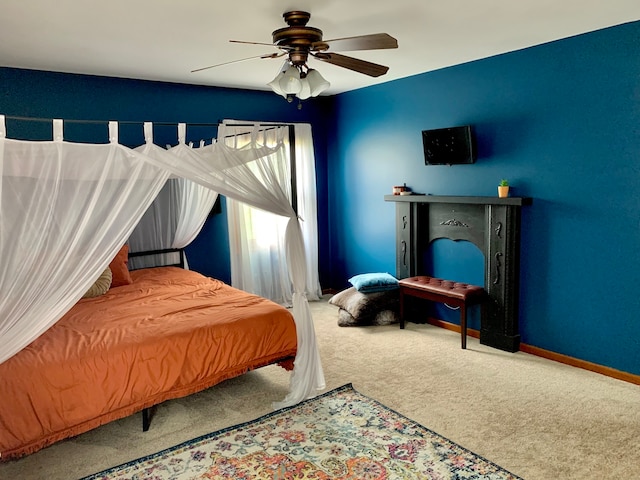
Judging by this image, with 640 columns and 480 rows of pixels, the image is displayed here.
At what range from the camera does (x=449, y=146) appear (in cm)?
473

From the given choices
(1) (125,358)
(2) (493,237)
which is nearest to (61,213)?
(1) (125,358)

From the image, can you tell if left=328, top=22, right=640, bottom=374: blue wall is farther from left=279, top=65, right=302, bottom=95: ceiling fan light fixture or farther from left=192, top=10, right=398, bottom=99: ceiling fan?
left=279, top=65, right=302, bottom=95: ceiling fan light fixture

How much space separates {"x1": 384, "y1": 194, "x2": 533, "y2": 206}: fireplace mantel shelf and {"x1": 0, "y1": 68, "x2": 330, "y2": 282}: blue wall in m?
1.59

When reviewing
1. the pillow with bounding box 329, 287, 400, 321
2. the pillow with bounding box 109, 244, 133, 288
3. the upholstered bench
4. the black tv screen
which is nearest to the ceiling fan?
the black tv screen

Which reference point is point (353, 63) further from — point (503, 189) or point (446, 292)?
point (446, 292)

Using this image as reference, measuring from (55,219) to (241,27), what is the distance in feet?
5.57

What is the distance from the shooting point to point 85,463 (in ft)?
9.45

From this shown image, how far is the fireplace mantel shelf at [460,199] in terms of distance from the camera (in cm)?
420

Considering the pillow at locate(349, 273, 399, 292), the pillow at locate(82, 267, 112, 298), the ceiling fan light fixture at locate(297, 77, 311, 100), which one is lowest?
the pillow at locate(349, 273, 399, 292)

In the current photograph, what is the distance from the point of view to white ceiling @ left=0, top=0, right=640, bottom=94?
2.89 meters

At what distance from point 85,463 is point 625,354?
382cm

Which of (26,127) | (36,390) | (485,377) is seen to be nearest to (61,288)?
(36,390)

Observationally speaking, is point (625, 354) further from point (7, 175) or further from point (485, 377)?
point (7, 175)

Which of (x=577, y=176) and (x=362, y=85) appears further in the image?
(x=362, y=85)
